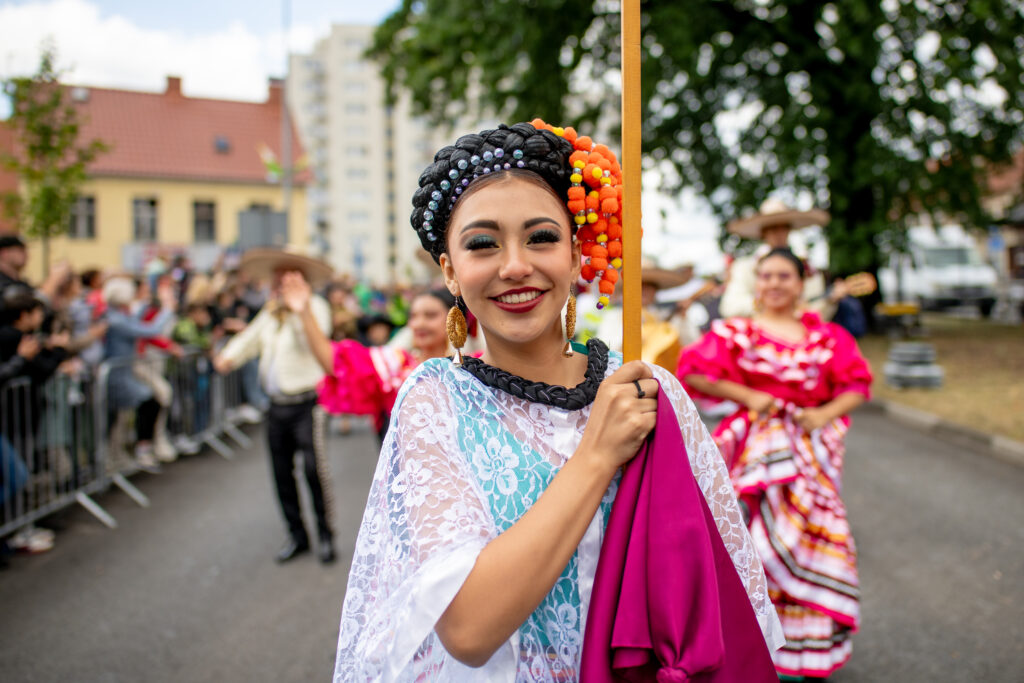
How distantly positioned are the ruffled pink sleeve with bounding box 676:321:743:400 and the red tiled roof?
32.4m

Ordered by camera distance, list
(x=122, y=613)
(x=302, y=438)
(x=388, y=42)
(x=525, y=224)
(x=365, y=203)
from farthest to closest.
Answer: (x=365, y=203), (x=388, y=42), (x=302, y=438), (x=122, y=613), (x=525, y=224)

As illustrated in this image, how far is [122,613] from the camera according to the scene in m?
4.43

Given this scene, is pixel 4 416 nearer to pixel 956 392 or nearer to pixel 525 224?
pixel 525 224

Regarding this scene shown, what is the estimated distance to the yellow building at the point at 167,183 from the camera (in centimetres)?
3275

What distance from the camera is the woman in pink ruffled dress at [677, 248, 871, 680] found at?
3.27 m

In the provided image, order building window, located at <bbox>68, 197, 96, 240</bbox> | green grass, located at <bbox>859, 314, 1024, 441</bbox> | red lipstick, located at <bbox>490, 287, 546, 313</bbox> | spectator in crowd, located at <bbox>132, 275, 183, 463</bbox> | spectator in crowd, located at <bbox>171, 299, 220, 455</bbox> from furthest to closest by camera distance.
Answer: building window, located at <bbox>68, 197, 96, 240</bbox>, spectator in crowd, located at <bbox>171, 299, 220, 455</bbox>, green grass, located at <bbox>859, 314, 1024, 441</bbox>, spectator in crowd, located at <bbox>132, 275, 183, 463</bbox>, red lipstick, located at <bbox>490, 287, 546, 313</bbox>

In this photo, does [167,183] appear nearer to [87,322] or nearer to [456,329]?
[87,322]

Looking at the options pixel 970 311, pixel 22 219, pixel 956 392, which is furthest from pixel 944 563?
pixel 970 311

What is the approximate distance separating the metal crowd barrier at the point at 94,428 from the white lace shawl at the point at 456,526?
489 cm

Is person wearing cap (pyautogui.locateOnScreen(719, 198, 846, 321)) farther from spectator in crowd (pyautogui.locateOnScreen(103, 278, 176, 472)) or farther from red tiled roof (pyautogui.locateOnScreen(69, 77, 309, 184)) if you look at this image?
red tiled roof (pyautogui.locateOnScreen(69, 77, 309, 184))

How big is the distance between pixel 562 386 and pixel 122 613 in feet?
12.8

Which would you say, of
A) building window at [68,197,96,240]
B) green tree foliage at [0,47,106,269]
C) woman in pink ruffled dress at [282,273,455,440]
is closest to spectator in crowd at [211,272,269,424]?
green tree foliage at [0,47,106,269]

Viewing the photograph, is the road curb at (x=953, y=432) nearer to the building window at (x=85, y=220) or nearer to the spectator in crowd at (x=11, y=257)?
the spectator in crowd at (x=11, y=257)

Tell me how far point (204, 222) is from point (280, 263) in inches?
1256
